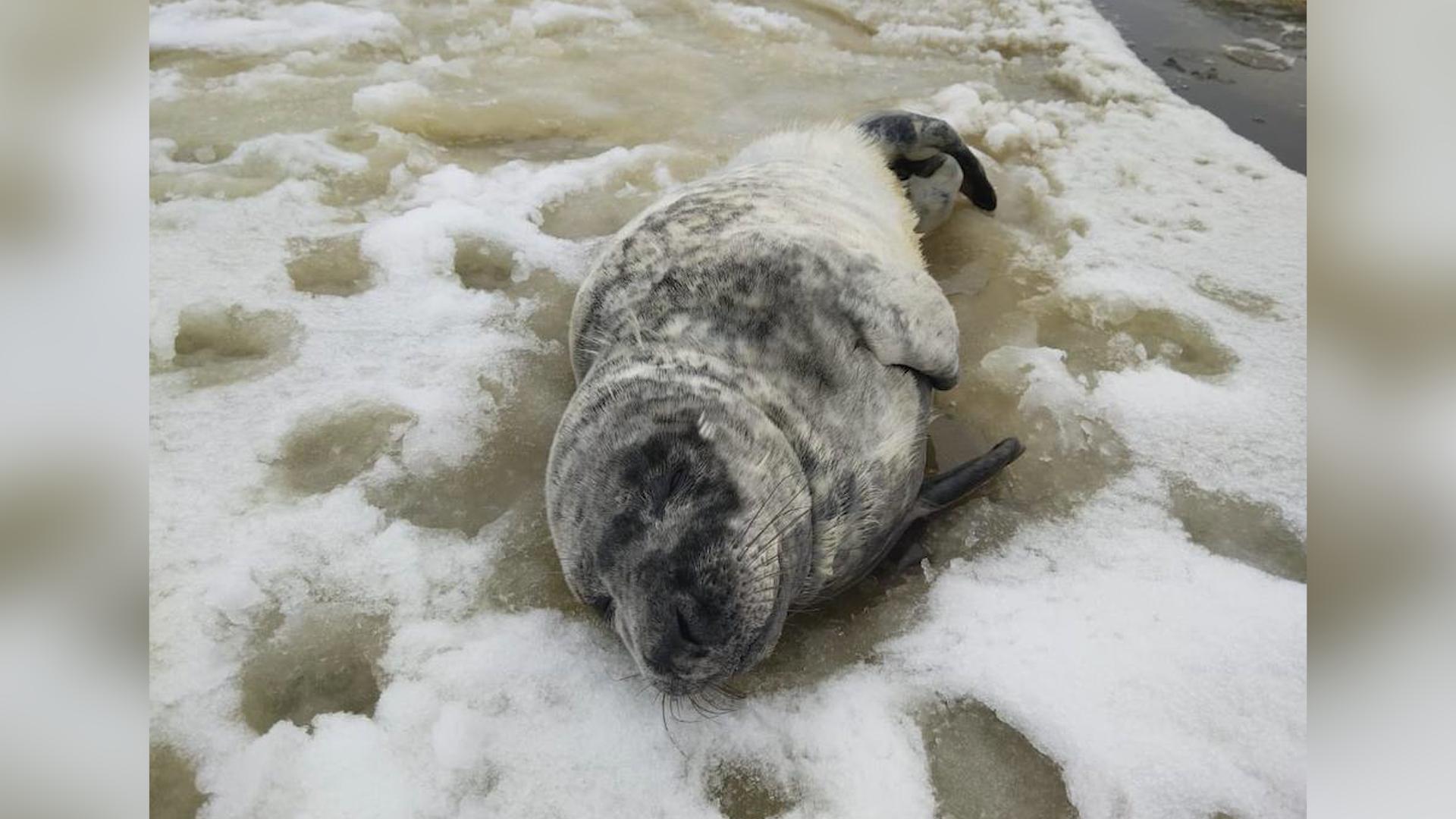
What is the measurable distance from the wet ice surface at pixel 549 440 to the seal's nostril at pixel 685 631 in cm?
29

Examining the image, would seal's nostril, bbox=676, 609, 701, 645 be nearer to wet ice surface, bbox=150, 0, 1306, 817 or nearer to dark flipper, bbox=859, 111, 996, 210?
wet ice surface, bbox=150, 0, 1306, 817

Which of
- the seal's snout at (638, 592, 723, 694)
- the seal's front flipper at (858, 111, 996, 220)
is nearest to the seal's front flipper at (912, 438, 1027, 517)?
the seal's snout at (638, 592, 723, 694)

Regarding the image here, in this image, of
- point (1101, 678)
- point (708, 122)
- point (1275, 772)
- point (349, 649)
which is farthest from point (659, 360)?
point (708, 122)

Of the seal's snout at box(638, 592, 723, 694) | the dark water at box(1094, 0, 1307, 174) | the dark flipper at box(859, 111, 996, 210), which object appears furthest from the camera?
the dark water at box(1094, 0, 1307, 174)

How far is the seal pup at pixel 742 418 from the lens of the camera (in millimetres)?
1507

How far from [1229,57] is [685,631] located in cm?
353

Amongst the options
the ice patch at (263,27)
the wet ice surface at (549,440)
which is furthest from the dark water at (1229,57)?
the ice patch at (263,27)

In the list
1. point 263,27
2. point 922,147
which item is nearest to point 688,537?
point 922,147

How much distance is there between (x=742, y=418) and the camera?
1.66 metres

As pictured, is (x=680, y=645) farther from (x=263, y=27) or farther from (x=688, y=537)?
(x=263, y=27)

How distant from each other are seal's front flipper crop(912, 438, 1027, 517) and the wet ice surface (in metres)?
0.07

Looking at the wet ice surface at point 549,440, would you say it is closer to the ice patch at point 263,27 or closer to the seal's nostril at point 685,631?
the ice patch at point 263,27

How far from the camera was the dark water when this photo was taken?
3.21m

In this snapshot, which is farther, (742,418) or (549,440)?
(549,440)
